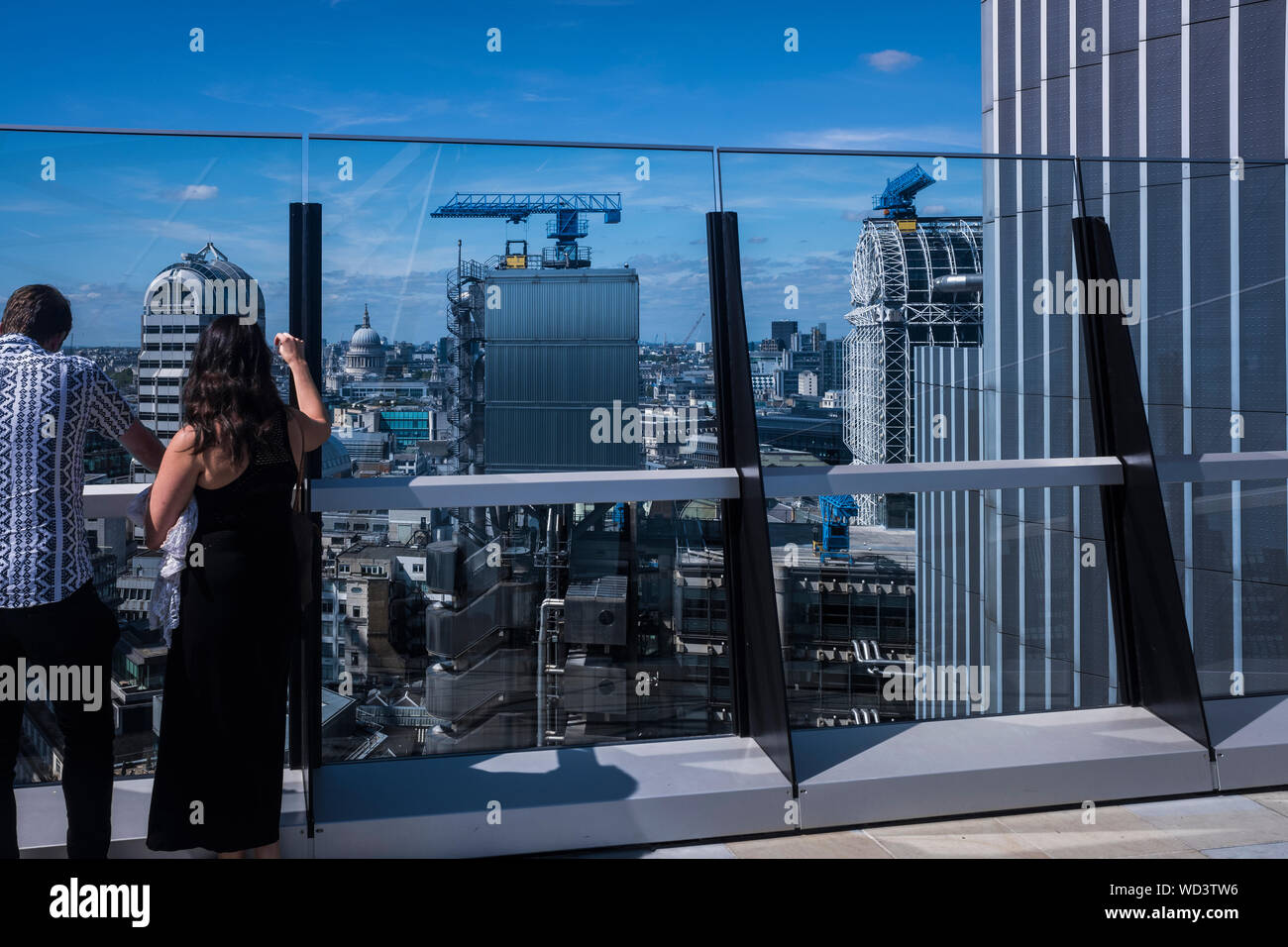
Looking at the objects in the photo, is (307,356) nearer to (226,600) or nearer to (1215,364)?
(226,600)

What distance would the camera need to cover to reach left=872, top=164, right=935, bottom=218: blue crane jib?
3.09m

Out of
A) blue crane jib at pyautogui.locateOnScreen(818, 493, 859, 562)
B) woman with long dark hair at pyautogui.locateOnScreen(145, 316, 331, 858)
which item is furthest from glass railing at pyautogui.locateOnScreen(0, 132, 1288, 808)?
woman with long dark hair at pyautogui.locateOnScreen(145, 316, 331, 858)

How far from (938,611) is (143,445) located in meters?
2.56

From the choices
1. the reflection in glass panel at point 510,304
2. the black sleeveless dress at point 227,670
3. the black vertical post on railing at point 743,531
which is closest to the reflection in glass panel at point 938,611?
the black vertical post on railing at point 743,531

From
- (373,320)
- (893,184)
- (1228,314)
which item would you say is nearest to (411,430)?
(373,320)

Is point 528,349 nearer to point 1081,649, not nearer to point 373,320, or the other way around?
point 373,320

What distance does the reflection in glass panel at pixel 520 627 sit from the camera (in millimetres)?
2777

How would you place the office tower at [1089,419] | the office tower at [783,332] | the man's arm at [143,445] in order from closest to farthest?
the man's arm at [143,445] → the office tower at [783,332] → the office tower at [1089,419]

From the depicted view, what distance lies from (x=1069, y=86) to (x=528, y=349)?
1135 centimetres

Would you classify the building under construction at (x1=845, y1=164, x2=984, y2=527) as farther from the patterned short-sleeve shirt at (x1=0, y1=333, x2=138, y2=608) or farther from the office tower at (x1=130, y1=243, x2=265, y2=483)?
the patterned short-sleeve shirt at (x1=0, y1=333, x2=138, y2=608)

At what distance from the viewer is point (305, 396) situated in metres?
2.39

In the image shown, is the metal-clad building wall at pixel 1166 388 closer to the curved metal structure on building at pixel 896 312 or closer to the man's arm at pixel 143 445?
the curved metal structure on building at pixel 896 312

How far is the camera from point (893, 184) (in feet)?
10.4

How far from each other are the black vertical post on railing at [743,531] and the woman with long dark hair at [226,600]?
1.29 m
